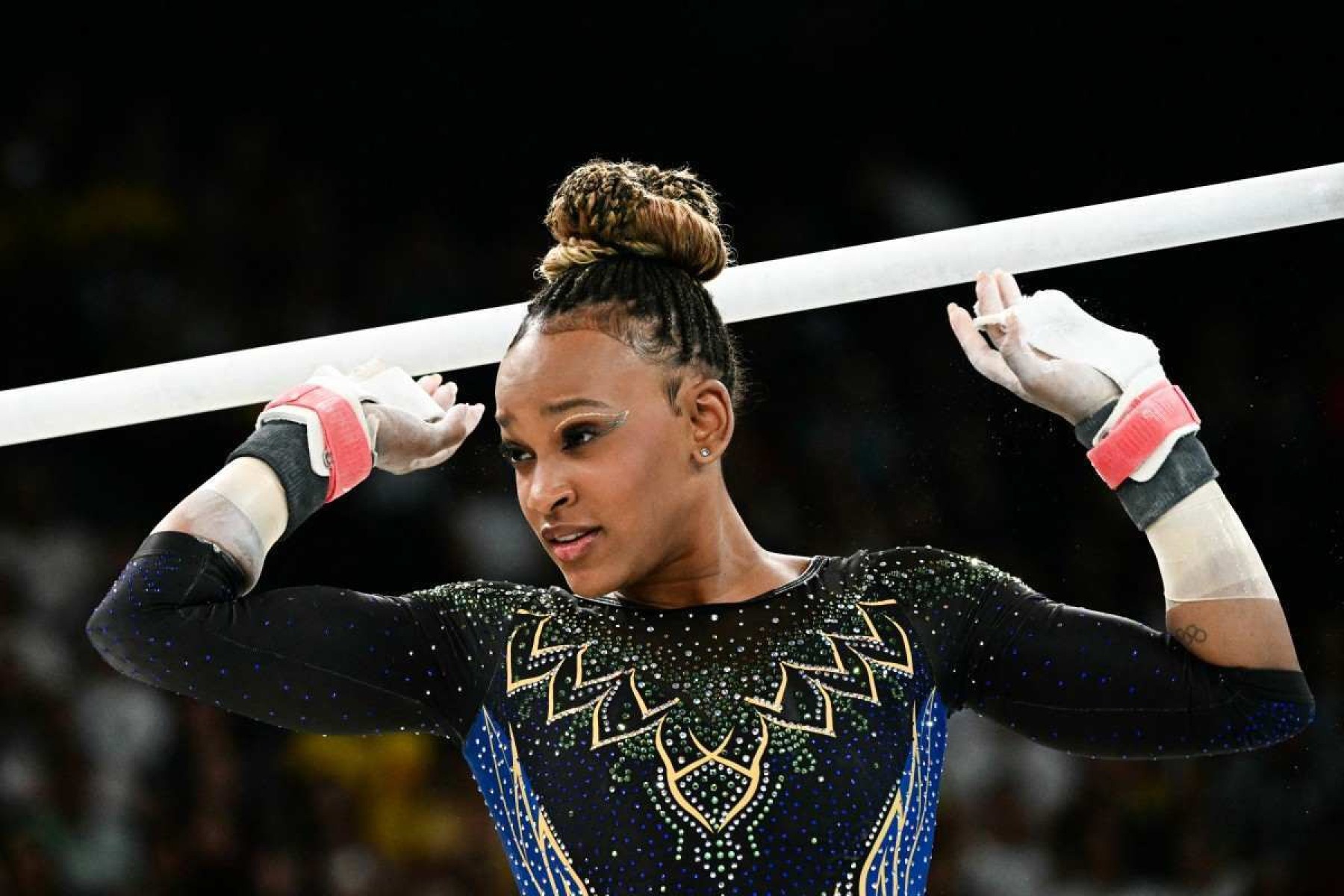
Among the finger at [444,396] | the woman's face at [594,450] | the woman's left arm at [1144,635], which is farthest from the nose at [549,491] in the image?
the woman's left arm at [1144,635]

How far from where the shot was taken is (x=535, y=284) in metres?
4.52

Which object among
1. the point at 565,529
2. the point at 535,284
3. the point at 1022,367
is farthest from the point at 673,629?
the point at 535,284

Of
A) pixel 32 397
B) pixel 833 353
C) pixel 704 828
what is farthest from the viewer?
pixel 833 353

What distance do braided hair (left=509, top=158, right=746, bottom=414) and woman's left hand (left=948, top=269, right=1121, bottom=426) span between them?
318 mm

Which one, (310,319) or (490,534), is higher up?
(310,319)

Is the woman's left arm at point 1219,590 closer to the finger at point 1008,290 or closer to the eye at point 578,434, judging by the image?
the finger at point 1008,290

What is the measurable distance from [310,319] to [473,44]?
3.28 feet

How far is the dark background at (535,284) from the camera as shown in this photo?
13.1ft

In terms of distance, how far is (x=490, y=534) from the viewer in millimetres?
4102

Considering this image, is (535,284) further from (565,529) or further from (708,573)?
(565,529)

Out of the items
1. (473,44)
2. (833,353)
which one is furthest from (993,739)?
(473,44)

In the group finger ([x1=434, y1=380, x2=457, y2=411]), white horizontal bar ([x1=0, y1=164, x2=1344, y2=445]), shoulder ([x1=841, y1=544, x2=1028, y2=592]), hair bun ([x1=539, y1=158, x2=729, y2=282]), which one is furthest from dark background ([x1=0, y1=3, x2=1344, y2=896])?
hair bun ([x1=539, y1=158, x2=729, y2=282])

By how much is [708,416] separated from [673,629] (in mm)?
266

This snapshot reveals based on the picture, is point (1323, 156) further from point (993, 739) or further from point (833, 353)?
point (993, 739)
